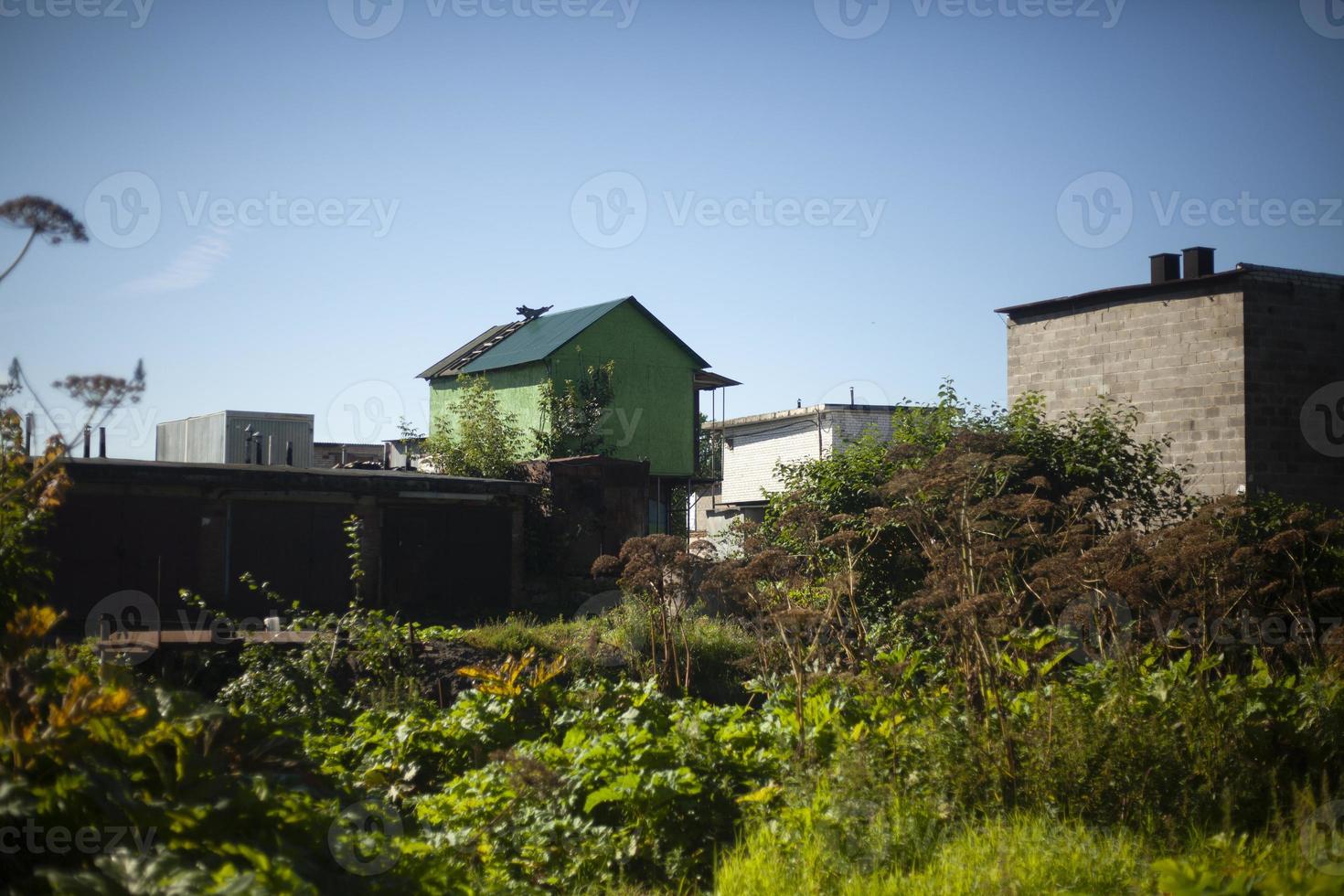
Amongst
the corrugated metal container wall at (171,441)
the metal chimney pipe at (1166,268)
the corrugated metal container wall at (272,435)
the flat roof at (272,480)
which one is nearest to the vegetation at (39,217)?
the flat roof at (272,480)

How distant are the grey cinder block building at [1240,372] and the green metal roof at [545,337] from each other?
1401cm

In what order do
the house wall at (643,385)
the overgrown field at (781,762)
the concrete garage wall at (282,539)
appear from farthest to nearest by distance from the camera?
the house wall at (643,385) → the concrete garage wall at (282,539) → the overgrown field at (781,762)

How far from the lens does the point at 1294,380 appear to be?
17.3 metres

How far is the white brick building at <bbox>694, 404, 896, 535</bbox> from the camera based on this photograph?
3356 cm

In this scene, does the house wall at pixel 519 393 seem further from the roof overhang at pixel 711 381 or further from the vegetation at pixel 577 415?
the roof overhang at pixel 711 381

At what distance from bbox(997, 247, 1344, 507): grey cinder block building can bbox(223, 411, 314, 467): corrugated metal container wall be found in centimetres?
1815

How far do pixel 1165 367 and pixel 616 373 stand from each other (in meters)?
14.9

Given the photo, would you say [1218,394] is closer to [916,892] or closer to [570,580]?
[570,580]

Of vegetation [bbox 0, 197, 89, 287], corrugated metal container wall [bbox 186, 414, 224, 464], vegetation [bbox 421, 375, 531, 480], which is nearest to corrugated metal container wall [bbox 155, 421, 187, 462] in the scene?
corrugated metal container wall [bbox 186, 414, 224, 464]

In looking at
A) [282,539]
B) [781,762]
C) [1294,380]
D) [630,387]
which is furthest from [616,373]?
[781,762]

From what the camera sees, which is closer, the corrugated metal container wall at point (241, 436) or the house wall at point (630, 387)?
the corrugated metal container wall at point (241, 436)

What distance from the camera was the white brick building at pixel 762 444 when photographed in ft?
110

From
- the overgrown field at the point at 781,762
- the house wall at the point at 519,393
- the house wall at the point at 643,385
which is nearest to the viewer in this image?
the overgrown field at the point at 781,762

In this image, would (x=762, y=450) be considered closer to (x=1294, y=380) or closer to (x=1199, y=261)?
(x=1199, y=261)
